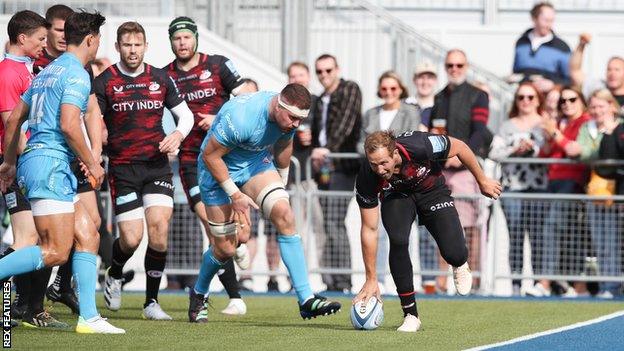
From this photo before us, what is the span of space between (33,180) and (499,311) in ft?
17.1

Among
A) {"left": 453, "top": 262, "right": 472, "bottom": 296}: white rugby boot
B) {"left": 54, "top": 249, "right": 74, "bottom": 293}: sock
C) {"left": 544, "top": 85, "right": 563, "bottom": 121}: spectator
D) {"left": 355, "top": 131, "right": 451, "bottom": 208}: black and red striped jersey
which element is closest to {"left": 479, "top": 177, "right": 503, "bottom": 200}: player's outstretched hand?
{"left": 355, "top": 131, "right": 451, "bottom": 208}: black and red striped jersey

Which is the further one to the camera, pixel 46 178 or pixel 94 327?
pixel 94 327

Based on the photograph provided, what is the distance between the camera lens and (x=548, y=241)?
1591cm

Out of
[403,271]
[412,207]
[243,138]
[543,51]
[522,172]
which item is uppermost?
[543,51]

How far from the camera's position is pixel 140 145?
497 inches

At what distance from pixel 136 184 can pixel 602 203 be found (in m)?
5.72

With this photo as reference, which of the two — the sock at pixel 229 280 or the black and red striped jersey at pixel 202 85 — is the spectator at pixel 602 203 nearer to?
the black and red striped jersey at pixel 202 85

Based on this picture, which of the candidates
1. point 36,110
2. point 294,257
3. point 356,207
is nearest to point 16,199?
point 36,110

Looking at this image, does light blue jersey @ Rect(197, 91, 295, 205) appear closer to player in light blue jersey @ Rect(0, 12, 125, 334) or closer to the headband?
the headband

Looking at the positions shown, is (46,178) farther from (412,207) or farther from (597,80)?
(597,80)

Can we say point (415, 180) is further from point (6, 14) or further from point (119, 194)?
point (6, 14)

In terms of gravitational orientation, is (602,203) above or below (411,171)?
below

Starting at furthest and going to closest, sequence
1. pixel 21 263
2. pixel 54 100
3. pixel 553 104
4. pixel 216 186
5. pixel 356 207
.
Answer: pixel 356 207
pixel 553 104
pixel 216 186
pixel 54 100
pixel 21 263

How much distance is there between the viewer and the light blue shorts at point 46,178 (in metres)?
10.2
